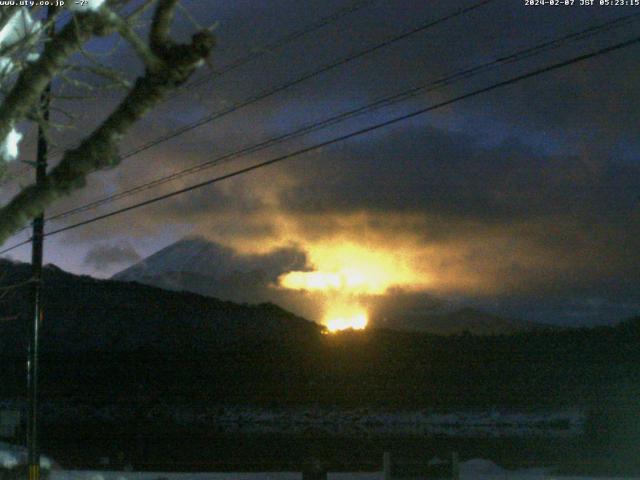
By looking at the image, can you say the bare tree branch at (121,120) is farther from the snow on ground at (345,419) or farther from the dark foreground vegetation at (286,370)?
the snow on ground at (345,419)

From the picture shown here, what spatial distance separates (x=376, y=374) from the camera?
2205 inches

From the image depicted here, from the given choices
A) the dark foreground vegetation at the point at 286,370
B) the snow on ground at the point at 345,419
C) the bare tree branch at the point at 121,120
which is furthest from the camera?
the snow on ground at the point at 345,419

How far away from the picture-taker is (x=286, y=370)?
58.8 metres

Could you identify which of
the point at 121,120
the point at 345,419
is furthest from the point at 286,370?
the point at 121,120

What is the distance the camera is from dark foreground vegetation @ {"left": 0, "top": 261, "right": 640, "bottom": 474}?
3416 cm

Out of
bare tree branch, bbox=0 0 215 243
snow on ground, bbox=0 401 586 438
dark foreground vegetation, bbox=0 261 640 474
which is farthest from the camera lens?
snow on ground, bbox=0 401 586 438

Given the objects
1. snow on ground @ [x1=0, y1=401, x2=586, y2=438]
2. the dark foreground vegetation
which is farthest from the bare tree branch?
snow on ground @ [x1=0, y1=401, x2=586, y2=438]

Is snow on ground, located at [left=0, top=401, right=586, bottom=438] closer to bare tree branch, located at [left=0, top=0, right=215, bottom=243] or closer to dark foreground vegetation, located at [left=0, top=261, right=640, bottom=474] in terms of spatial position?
dark foreground vegetation, located at [left=0, top=261, right=640, bottom=474]

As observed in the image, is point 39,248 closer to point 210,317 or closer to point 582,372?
point 582,372

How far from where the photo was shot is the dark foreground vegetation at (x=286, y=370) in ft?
112

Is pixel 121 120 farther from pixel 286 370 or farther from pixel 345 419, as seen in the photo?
pixel 286 370

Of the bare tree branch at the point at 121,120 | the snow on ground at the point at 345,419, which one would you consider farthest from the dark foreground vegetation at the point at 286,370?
the bare tree branch at the point at 121,120

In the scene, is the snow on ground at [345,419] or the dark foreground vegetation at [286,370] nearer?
the dark foreground vegetation at [286,370]

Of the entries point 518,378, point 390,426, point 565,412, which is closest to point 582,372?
point 518,378
